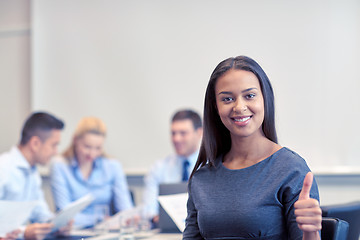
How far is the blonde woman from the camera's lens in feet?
12.9

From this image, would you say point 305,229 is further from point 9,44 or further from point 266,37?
point 9,44

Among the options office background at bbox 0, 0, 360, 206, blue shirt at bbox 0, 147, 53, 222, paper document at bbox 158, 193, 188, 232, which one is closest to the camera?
paper document at bbox 158, 193, 188, 232

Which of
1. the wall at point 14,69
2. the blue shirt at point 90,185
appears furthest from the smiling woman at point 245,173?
the wall at point 14,69

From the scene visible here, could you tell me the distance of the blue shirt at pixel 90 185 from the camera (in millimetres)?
3896

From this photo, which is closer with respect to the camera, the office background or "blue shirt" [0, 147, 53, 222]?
"blue shirt" [0, 147, 53, 222]

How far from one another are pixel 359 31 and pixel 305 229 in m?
3.03

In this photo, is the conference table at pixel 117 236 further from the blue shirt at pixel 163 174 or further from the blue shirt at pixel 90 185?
the blue shirt at pixel 90 185

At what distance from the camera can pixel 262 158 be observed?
1.55 m

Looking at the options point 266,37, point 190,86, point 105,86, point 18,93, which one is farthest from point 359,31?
point 18,93

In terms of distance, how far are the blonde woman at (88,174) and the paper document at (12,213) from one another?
1.38 metres

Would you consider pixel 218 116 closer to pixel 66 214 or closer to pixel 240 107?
pixel 240 107

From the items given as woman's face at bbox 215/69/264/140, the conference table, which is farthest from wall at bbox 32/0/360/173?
woman's face at bbox 215/69/264/140

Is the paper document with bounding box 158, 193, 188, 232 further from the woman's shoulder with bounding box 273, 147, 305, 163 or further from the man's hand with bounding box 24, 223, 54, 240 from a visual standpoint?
the woman's shoulder with bounding box 273, 147, 305, 163

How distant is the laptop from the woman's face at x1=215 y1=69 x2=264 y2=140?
1096 millimetres
